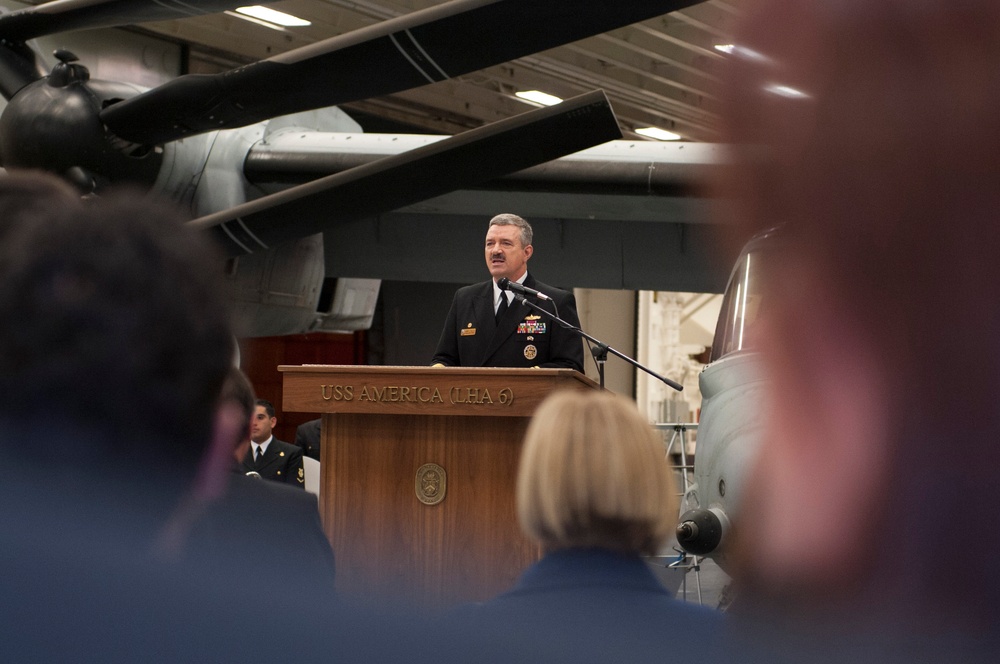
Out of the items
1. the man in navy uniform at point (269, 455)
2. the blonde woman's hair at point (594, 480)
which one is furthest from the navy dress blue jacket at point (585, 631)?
the man in navy uniform at point (269, 455)

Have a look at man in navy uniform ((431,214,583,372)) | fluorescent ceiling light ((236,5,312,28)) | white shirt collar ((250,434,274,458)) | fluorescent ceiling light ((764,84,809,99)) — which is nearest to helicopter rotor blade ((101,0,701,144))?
man in navy uniform ((431,214,583,372))

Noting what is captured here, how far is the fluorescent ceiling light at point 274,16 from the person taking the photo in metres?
12.0

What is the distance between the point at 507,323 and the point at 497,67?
32.3ft

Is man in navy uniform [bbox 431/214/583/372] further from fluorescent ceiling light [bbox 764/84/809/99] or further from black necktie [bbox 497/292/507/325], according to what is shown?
fluorescent ceiling light [bbox 764/84/809/99]

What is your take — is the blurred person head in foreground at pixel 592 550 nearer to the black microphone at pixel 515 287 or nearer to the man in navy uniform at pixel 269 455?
the black microphone at pixel 515 287

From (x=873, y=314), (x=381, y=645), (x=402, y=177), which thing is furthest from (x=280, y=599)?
(x=402, y=177)

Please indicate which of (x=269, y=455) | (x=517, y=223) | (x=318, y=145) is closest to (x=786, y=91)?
(x=517, y=223)

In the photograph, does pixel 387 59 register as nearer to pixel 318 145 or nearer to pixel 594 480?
pixel 318 145

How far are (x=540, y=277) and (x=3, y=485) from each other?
882 centimetres

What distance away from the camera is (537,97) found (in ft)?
50.3

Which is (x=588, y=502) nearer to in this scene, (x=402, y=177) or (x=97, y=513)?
(x=97, y=513)

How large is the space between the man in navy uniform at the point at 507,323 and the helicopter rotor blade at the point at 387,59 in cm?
83

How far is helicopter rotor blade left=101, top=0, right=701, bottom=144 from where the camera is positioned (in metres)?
4.55

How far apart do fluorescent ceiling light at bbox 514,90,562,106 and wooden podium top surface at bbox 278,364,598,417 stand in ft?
37.4
